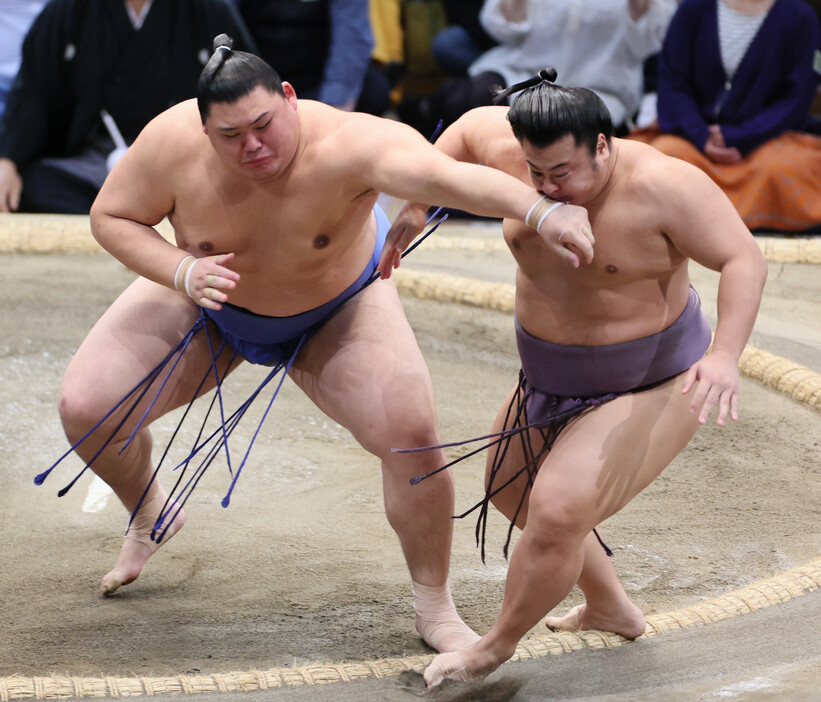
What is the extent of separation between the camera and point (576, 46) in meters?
4.57

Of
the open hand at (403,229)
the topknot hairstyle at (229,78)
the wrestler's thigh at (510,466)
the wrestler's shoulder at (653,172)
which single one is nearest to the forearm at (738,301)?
the wrestler's shoulder at (653,172)

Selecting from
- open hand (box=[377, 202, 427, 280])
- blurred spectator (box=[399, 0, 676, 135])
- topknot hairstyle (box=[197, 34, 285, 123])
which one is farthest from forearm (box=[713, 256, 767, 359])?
blurred spectator (box=[399, 0, 676, 135])

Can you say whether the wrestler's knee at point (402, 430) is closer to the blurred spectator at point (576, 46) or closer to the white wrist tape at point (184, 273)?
the white wrist tape at point (184, 273)

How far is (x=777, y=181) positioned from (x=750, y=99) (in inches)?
13.0

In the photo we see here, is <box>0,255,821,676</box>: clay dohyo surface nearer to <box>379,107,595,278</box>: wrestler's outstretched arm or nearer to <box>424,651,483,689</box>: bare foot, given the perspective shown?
<box>424,651,483,689</box>: bare foot

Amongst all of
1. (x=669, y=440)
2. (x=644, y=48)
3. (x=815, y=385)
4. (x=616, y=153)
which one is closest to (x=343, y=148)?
(x=616, y=153)

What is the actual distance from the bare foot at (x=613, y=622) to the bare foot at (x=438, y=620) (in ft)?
0.58

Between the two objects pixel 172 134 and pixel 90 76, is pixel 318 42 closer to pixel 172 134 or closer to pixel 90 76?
pixel 90 76

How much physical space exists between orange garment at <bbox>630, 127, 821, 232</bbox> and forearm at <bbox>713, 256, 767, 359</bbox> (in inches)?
109

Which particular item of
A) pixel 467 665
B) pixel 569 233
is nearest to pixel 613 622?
pixel 467 665

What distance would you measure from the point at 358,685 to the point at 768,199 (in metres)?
3.04

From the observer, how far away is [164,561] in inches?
90.5

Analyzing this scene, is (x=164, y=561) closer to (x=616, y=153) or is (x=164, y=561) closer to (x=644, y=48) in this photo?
(x=616, y=153)

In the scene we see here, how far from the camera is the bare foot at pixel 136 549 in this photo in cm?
211
